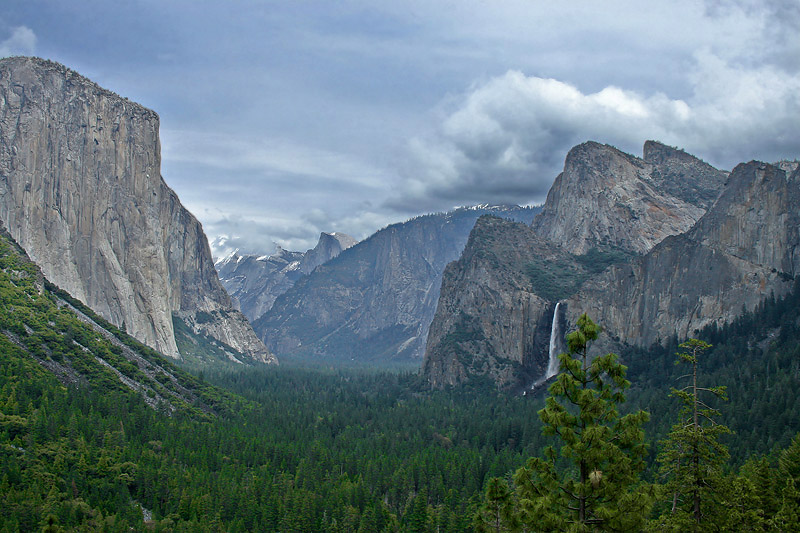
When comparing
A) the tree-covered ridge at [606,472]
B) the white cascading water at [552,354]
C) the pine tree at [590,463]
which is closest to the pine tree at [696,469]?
the tree-covered ridge at [606,472]

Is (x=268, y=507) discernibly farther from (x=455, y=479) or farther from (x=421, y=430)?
(x=421, y=430)

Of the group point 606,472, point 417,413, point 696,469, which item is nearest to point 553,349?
point 417,413

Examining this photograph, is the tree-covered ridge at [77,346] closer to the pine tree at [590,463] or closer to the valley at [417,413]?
the valley at [417,413]

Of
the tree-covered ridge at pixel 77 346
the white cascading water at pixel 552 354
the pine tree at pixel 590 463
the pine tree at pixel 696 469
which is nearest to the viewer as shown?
the pine tree at pixel 590 463

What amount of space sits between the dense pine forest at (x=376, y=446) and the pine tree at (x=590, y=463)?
0.10m

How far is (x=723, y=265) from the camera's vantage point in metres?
147

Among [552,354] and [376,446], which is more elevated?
[552,354]

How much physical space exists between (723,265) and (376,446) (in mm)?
92738

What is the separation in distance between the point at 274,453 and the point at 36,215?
124 meters

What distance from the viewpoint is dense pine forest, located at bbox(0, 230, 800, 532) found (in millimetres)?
28156

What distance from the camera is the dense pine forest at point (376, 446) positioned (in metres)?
28.2

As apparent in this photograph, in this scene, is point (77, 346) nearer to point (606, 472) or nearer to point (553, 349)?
point (606, 472)

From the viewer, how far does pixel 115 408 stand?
338 ft

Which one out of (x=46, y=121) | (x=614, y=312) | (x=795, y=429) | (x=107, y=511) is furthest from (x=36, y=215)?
(x=795, y=429)
